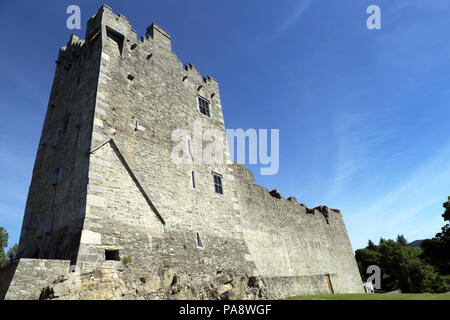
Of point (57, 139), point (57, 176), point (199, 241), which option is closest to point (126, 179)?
point (57, 176)

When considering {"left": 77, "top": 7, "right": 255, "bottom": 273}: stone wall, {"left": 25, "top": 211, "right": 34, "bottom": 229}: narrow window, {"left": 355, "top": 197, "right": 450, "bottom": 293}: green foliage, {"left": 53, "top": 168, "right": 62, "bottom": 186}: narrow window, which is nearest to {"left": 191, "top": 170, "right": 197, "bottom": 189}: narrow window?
{"left": 77, "top": 7, "right": 255, "bottom": 273}: stone wall

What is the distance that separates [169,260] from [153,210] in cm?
206

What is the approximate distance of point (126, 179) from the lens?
1083 centimetres

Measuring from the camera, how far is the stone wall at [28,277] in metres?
7.25

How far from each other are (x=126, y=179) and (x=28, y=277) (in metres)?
4.36

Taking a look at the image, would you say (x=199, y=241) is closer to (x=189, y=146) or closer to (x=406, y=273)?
(x=189, y=146)

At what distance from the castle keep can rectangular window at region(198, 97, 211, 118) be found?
86 mm

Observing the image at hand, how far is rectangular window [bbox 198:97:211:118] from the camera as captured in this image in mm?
17181

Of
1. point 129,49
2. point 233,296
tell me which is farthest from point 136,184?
point 129,49

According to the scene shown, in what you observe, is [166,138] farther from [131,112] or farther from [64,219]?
[64,219]

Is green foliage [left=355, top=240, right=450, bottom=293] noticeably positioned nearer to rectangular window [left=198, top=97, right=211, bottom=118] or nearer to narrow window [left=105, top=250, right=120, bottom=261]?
rectangular window [left=198, top=97, right=211, bottom=118]

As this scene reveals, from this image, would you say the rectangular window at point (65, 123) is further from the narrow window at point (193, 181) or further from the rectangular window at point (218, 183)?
the rectangular window at point (218, 183)

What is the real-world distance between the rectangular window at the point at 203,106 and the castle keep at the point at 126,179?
86mm

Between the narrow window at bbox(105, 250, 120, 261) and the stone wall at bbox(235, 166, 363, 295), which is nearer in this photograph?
the narrow window at bbox(105, 250, 120, 261)
